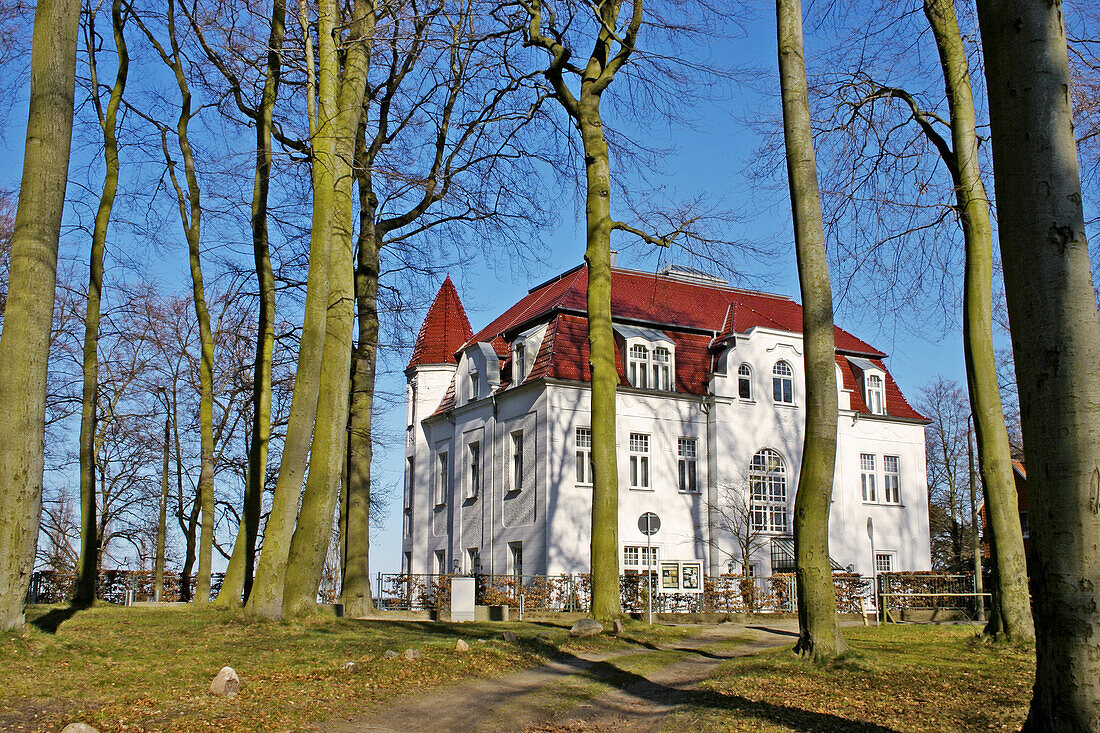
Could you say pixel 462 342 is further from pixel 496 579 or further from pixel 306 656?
pixel 306 656

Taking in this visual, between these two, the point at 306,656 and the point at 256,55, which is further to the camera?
the point at 256,55

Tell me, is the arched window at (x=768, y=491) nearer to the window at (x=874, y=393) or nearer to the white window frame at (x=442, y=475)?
the window at (x=874, y=393)

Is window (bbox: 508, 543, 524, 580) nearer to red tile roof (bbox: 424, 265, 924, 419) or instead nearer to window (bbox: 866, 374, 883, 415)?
red tile roof (bbox: 424, 265, 924, 419)

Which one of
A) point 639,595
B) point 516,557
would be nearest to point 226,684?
point 639,595

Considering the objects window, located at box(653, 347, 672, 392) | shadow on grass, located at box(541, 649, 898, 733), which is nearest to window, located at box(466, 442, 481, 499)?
window, located at box(653, 347, 672, 392)

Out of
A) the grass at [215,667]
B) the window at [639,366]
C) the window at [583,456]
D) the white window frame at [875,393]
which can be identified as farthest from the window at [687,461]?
the grass at [215,667]

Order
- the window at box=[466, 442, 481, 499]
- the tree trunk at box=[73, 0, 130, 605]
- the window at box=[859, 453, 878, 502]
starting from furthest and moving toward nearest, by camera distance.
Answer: the window at box=[859, 453, 878, 502]
the window at box=[466, 442, 481, 499]
the tree trunk at box=[73, 0, 130, 605]

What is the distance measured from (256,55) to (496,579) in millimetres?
19443

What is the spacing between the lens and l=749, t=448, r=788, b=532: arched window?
32750 mm

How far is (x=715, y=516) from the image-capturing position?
3209 centimetres

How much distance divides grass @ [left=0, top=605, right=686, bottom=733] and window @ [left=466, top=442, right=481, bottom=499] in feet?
67.6

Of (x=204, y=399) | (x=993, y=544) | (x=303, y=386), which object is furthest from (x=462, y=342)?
(x=993, y=544)

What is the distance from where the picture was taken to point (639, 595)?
89.1 feet

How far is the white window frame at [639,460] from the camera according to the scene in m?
31.8
